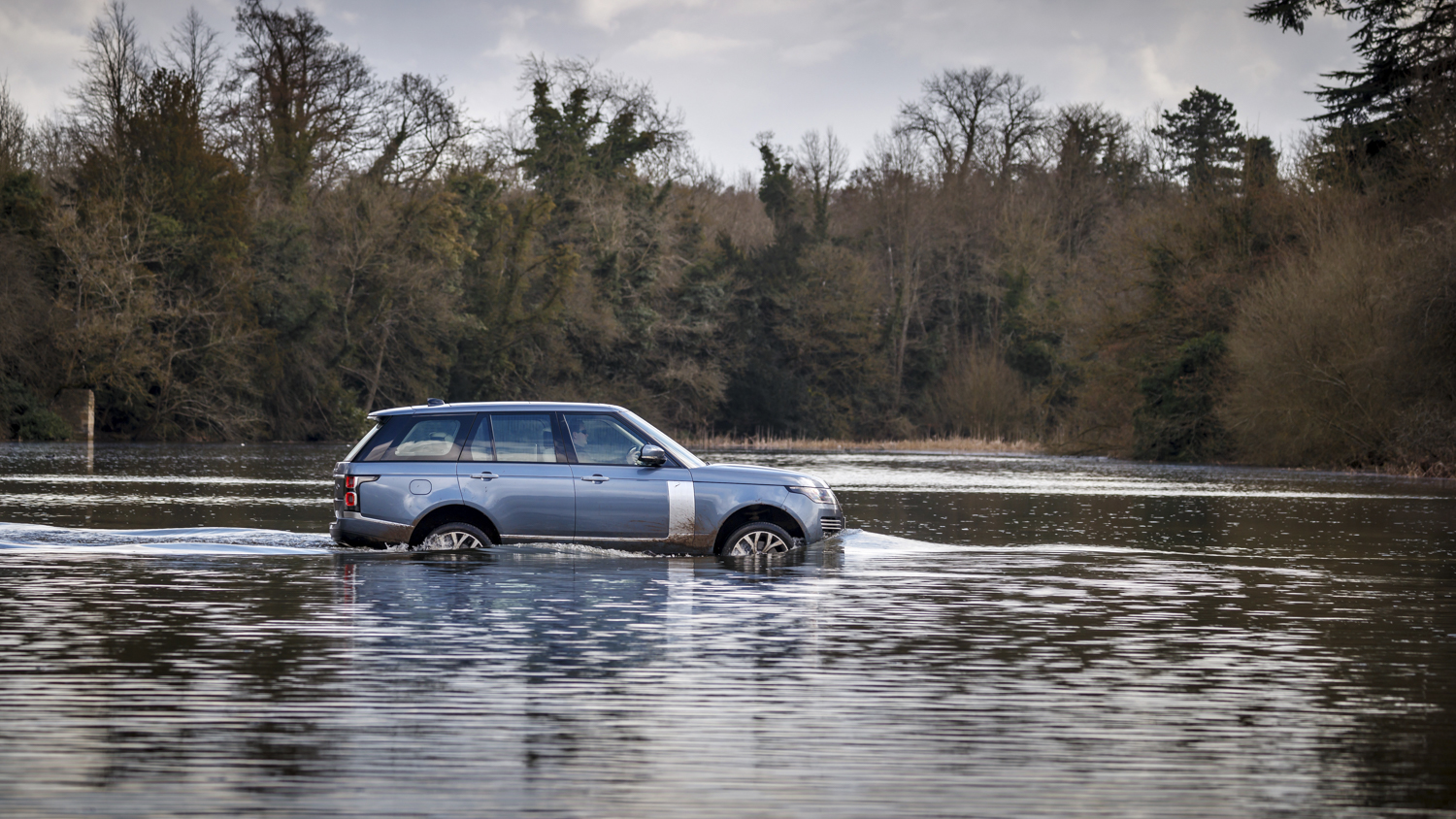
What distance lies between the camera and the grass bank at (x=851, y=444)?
75250 millimetres

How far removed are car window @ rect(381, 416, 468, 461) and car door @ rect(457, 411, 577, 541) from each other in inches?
5.9

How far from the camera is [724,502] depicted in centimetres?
1600

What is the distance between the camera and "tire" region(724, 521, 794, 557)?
16.0 metres

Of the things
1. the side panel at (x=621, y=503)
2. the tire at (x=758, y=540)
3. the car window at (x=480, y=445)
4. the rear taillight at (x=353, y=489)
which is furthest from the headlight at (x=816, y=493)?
the rear taillight at (x=353, y=489)

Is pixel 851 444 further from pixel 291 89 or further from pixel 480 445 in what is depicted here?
pixel 480 445

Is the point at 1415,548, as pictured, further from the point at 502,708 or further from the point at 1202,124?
the point at 1202,124

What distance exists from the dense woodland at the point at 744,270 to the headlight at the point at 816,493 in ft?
99.5

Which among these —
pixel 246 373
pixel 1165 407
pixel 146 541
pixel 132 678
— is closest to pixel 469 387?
pixel 246 373

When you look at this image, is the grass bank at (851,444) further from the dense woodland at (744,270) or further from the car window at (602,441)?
the car window at (602,441)

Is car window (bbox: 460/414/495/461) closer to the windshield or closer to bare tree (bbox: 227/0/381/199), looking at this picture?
the windshield

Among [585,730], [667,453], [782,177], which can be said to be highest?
[782,177]

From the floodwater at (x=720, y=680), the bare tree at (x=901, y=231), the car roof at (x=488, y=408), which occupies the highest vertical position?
the bare tree at (x=901, y=231)

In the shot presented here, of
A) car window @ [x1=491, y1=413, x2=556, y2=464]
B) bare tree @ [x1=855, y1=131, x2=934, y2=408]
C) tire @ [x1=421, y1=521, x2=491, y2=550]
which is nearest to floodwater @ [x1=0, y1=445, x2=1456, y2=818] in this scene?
tire @ [x1=421, y1=521, x2=491, y2=550]

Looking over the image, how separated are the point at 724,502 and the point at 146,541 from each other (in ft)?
22.1
